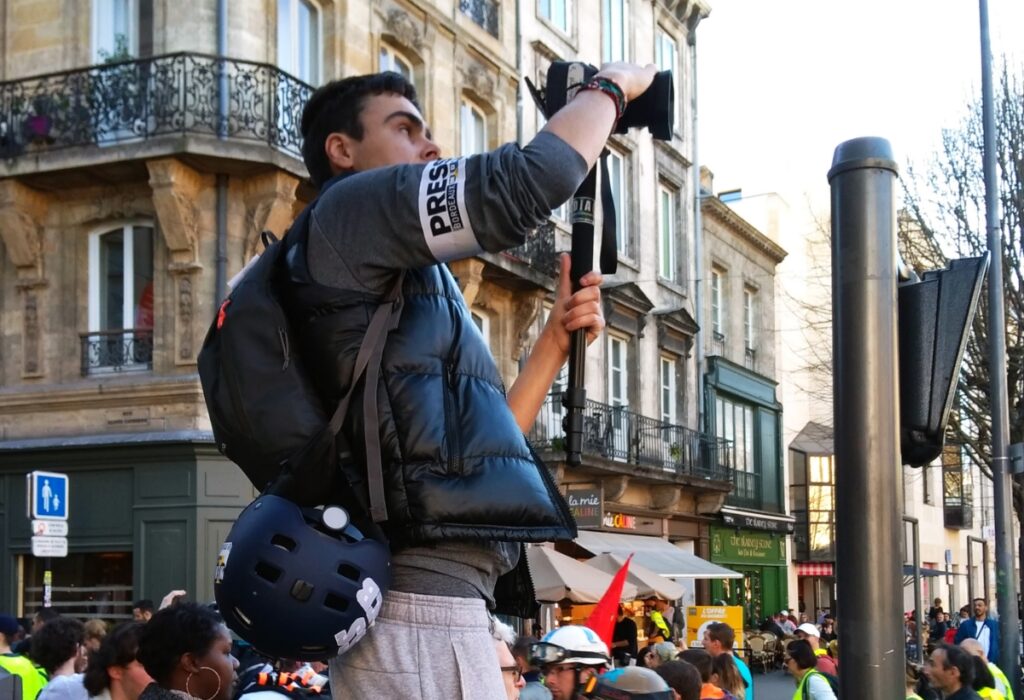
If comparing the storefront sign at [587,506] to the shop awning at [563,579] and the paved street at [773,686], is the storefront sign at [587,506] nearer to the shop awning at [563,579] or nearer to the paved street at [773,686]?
the shop awning at [563,579]

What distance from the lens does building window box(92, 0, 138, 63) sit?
18438 millimetres

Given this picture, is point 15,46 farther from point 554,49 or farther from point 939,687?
point 939,687

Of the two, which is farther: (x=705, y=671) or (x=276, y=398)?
(x=705, y=671)

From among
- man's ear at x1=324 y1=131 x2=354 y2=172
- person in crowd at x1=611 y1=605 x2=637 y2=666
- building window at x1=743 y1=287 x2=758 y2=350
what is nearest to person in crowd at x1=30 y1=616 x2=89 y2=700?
man's ear at x1=324 y1=131 x2=354 y2=172

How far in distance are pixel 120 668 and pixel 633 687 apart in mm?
2426

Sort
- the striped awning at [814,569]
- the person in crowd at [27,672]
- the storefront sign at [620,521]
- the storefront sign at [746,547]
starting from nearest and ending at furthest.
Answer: the person in crowd at [27,672]
the storefront sign at [620,521]
the storefront sign at [746,547]
the striped awning at [814,569]

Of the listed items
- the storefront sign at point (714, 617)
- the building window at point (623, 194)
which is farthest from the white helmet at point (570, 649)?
the building window at point (623, 194)

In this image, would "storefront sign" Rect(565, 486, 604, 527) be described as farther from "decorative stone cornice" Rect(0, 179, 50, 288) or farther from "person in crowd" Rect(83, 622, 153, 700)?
"person in crowd" Rect(83, 622, 153, 700)

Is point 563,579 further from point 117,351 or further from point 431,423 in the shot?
point 431,423

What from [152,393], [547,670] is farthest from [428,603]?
[152,393]

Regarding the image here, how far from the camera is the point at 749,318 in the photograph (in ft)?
129

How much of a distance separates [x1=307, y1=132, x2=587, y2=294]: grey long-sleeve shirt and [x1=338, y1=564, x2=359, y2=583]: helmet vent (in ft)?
1.62

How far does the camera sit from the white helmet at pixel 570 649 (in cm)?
769

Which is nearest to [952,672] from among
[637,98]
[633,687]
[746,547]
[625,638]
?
[633,687]
